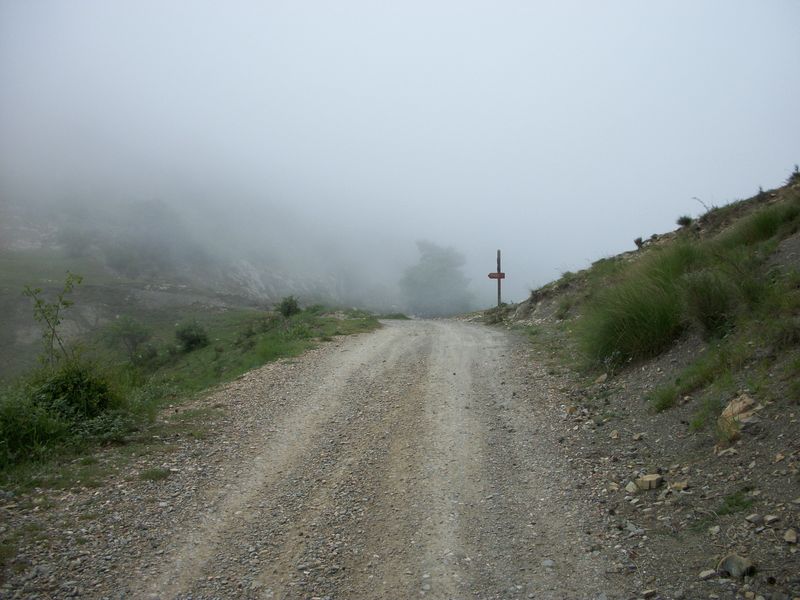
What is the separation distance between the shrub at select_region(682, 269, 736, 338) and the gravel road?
2609 millimetres

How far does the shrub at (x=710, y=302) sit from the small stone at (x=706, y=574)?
15.9ft

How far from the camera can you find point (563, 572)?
4.18 metres

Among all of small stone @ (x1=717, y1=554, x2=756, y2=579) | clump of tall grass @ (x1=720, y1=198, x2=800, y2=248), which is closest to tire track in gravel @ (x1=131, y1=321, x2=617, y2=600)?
small stone @ (x1=717, y1=554, x2=756, y2=579)

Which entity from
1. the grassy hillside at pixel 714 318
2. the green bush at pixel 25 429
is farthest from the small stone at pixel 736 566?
the green bush at pixel 25 429

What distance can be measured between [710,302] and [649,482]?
3.96 metres

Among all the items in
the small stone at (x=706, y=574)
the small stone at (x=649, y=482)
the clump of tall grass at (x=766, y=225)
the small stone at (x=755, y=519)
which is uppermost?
the clump of tall grass at (x=766, y=225)

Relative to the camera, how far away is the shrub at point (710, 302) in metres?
7.83

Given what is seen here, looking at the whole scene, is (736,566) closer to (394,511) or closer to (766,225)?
(394,511)

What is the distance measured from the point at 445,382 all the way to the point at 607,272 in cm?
992

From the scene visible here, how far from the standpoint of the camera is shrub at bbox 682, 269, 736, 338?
7828mm

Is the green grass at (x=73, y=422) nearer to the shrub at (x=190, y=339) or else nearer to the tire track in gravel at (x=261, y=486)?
the tire track in gravel at (x=261, y=486)

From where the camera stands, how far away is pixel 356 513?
17.9 feet

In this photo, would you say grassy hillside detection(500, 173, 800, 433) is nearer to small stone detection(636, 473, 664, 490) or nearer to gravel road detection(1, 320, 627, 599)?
small stone detection(636, 473, 664, 490)

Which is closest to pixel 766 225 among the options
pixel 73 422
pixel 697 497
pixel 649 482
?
pixel 649 482
